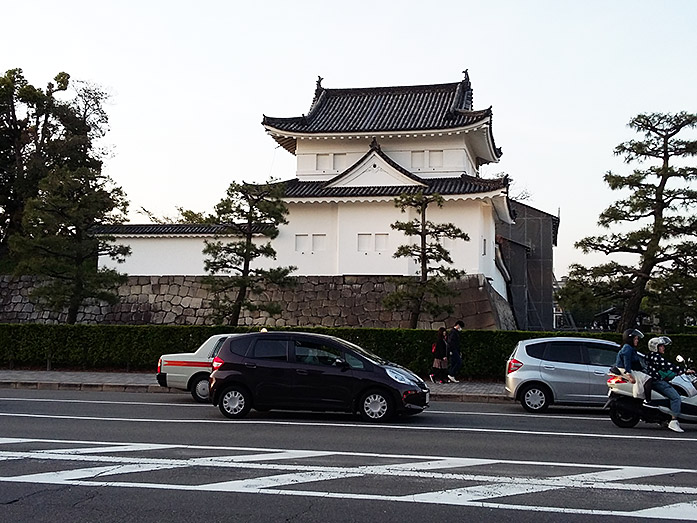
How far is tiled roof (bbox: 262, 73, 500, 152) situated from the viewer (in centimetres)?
3359

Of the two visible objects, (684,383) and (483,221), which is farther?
(483,221)

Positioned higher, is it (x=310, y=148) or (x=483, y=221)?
(x=310, y=148)

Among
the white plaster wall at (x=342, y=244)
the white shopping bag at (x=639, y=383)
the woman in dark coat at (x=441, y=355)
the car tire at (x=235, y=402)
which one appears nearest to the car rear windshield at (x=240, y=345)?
the car tire at (x=235, y=402)

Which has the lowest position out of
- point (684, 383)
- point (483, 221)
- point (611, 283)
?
point (684, 383)

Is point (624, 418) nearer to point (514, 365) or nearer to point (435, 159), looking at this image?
point (514, 365)

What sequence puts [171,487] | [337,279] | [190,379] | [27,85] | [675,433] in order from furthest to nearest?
1. [27,85]
2. [337,279]
3. [190,379]
4. [675,433]
5. [171,487]

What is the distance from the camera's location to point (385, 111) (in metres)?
36.3

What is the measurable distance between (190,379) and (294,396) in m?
4.18

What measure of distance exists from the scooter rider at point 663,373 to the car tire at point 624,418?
638mm

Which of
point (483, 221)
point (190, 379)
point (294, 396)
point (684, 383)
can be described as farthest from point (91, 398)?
point (483, 221)

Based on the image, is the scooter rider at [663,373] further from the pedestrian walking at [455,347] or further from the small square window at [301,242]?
the small square window at [301,242]

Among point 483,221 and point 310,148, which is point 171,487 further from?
point 310,148

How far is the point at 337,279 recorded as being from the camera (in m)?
30.6

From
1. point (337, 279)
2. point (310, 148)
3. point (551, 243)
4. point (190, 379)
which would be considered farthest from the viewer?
point (551, 243)
